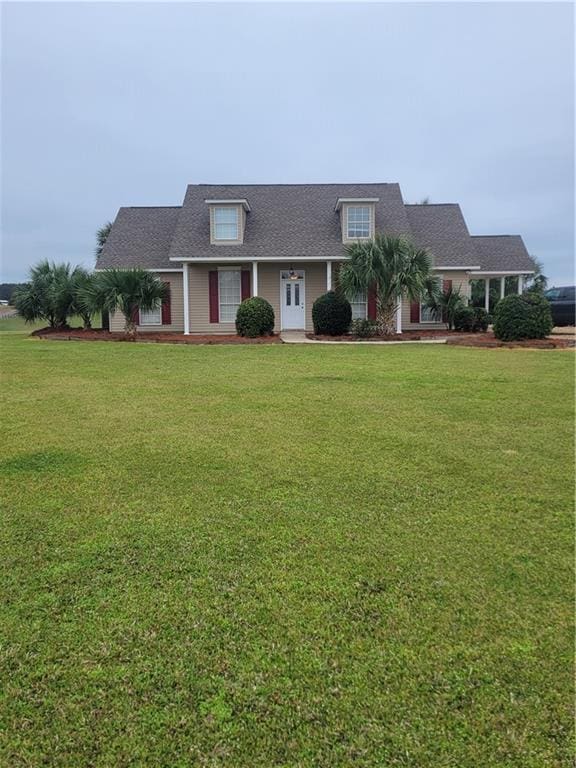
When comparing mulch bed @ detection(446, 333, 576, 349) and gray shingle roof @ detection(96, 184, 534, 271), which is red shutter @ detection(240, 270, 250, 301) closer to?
gray shingle roof @ detection(96, 184, 534, 271)

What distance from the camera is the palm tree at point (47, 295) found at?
1955cm

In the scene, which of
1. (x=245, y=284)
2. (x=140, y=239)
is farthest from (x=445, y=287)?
(x=140, y=239)

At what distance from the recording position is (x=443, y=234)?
22719 millimetres

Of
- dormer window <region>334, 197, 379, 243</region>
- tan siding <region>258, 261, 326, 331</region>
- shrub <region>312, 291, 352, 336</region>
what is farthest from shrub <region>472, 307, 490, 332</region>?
tan siding <region>258, 261, 326, 331</region>

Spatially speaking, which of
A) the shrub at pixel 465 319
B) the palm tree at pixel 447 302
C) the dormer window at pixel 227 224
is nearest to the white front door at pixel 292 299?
the dormer window at pixel 227 224

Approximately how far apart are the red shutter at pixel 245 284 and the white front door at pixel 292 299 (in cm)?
132

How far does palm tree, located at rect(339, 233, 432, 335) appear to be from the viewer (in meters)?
17.0

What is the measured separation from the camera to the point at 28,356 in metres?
12.9

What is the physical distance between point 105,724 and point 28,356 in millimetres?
12444

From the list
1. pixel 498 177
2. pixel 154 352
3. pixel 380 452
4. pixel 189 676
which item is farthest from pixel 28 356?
pixel 498 177

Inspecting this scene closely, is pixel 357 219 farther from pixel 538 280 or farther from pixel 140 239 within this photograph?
pixel 538 280

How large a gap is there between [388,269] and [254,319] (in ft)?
15.2

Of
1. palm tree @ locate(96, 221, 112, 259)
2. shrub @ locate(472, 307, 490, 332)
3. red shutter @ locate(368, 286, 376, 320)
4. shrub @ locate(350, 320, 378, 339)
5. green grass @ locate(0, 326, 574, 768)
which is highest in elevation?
palm tree @ locate(96, 221, 112, 259)

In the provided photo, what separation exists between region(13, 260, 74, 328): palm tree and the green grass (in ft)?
49.3
